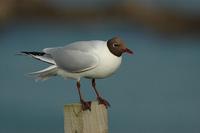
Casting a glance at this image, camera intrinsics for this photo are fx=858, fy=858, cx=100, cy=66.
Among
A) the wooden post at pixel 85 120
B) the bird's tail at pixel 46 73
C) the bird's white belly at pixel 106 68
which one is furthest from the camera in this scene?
the bird's tail at pixel 46 73

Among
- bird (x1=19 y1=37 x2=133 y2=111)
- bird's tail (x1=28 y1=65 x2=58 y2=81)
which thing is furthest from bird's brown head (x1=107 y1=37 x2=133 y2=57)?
bird's tail (x1=28 y1=65 x2=58 y2=81)

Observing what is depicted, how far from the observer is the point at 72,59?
138 inches

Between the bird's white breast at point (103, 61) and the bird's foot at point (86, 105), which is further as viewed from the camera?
the bird's white breast at point (103, 61)

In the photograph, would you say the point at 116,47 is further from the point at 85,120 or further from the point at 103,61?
the point at 85,120

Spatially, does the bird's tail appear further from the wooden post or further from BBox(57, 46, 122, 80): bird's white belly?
the wooden post

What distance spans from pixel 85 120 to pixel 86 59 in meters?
0.42

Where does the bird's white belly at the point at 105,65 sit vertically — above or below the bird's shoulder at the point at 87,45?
below

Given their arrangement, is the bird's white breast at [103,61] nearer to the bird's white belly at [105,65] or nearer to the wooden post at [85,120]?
the bird's white belly at [105,65]

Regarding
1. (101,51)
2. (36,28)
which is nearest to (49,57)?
(101,51)

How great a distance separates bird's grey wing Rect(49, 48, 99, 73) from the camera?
11.2ft

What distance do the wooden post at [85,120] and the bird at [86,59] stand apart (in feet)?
0.51

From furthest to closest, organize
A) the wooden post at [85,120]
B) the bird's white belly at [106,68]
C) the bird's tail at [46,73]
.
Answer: the bird's tail at [46,73], the bird's white belly at [106,68], the wooden post at [85,120]

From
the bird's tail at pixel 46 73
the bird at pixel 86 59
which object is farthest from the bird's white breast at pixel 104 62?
the bird's tail at pixel 46 73

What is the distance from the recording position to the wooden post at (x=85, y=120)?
3059 millimetres
